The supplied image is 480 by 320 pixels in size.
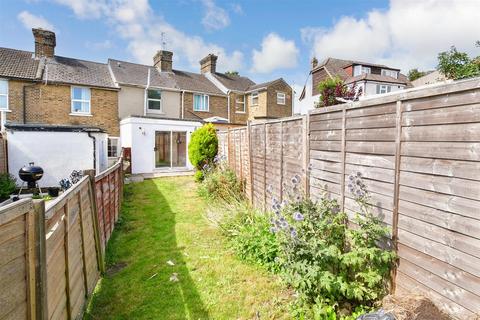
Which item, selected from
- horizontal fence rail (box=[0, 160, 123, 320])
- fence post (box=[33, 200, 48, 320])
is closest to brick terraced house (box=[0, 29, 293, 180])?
horizontal fence rail (box=[0, 160, 123, 320])

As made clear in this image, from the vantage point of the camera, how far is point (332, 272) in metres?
3.33

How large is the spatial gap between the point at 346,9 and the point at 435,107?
34.3ft

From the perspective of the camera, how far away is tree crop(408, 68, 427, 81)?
4638 cm

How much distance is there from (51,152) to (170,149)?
5.85 m

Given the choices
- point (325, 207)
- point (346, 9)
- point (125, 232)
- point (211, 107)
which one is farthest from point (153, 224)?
point (211, 107)

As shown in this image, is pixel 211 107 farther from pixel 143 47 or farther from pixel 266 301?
pixel 266 301

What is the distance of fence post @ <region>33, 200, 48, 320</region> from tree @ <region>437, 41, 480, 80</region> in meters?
23.7

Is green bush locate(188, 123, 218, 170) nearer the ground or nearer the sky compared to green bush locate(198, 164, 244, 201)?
nearer the sky

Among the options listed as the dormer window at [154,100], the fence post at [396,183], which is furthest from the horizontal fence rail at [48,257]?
Answer: the dormer window at [154,100]

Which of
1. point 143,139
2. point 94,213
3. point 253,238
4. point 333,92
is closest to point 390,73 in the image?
point 333,92

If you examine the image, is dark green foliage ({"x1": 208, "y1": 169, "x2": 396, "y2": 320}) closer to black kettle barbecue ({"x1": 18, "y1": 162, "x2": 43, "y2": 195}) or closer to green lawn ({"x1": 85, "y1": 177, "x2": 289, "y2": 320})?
green lawn ({"x1": 85, "y1": 177, "x2": 289, "y2": 320})

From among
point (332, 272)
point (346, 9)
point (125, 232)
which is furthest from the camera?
point (346, 9)

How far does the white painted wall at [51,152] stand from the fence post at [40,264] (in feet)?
35.8

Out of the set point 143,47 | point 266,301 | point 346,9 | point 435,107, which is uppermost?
point 143,47
